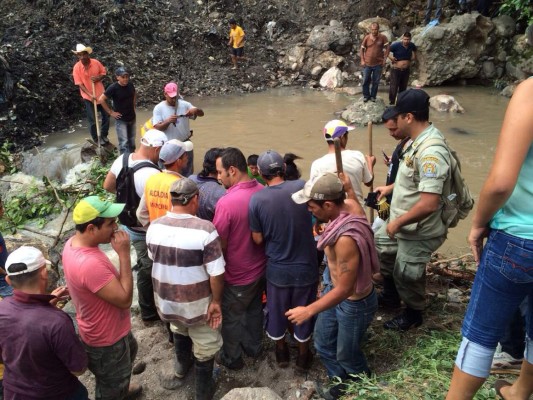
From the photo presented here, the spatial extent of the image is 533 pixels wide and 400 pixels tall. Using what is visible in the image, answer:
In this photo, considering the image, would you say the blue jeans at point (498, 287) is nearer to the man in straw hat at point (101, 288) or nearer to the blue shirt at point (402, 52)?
the man in straw hat at point (101, 288)

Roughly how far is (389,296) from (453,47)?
11.5 m

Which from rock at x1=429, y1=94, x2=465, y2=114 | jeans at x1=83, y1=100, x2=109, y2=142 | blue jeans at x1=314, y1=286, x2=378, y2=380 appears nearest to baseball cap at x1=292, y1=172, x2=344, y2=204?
blue jeans at x1=314, y1=286, x2=378, y2=380

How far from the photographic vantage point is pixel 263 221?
3.18m

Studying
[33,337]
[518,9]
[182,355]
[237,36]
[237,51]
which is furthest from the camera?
[237,51]

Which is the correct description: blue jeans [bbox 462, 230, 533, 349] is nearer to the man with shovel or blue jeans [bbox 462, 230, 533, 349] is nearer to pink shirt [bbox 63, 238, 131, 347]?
pink shirt [bbox 63, 238, 131, 347]

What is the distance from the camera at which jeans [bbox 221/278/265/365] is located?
3469 millimetres

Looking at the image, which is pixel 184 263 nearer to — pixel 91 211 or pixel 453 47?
pixel 91 211

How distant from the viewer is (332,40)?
14.8 metres

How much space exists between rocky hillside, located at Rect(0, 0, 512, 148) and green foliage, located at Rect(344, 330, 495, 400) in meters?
9.10

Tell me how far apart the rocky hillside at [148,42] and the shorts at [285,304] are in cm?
817

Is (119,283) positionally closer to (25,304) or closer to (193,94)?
(25,304)

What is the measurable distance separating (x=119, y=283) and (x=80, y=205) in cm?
55

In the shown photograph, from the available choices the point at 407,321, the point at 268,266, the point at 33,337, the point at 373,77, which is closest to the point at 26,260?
the point at 33,337

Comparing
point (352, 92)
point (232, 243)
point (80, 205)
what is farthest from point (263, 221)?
point (352, 92)
